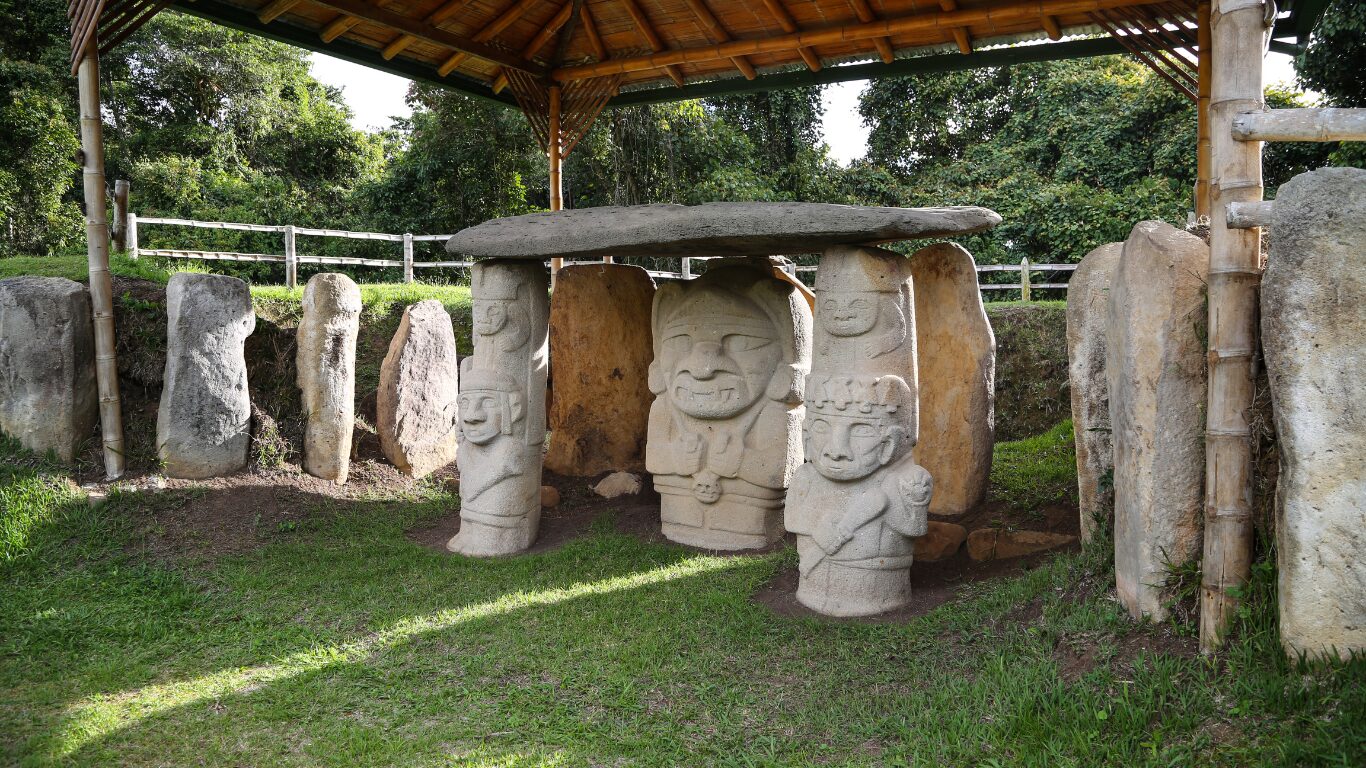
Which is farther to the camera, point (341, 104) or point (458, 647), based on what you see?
point (341, 104)

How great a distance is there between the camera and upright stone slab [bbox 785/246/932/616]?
5379 millimetres

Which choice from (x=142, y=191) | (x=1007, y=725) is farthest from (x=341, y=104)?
(x=1007, y=725)

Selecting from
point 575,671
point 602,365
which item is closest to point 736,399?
point 602,365

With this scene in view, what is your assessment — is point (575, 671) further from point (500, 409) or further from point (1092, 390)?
point (1092, 390)

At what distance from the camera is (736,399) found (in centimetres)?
681

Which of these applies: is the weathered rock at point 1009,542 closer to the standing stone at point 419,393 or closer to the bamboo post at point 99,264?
the standing stone at point 419,393

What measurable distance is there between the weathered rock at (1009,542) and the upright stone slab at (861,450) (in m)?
0.90

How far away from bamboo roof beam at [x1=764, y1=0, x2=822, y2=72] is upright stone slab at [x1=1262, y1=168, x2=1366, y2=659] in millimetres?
5953

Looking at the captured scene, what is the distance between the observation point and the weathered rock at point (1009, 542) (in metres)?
5.98

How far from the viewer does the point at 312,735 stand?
418 cm

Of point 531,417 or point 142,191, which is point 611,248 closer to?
point 531,417

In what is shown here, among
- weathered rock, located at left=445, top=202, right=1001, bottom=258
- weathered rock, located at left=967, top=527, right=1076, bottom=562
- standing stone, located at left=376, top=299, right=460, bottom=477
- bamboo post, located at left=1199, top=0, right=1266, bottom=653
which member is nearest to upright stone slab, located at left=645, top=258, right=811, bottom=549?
weathered rock, located at left=445, top=202, right=1001, bottom=258

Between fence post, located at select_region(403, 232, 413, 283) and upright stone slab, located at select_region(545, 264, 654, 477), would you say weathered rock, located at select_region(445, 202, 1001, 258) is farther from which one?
fence post, located at select_region(403, 232, 413, 283)

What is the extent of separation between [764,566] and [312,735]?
3086mm
